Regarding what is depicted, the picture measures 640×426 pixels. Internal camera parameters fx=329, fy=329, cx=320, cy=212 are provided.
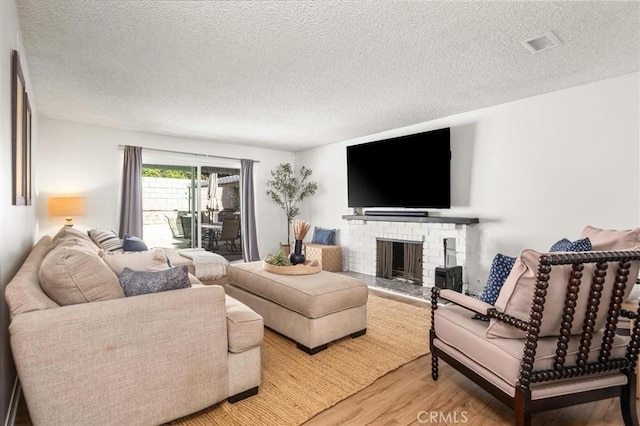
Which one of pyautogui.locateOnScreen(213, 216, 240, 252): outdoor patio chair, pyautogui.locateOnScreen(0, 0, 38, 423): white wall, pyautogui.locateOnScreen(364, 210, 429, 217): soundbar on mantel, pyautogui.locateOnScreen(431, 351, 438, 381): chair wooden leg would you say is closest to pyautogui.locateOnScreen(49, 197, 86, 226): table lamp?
pyautogui.locateOnScreen(213, 216, 240, 252): outdoor patio chair

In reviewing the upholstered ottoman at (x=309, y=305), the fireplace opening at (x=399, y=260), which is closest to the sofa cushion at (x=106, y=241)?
Result: the upholstered ottoman at (x=309, y=305)

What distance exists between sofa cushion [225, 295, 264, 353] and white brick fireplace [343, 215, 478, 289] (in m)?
3.19

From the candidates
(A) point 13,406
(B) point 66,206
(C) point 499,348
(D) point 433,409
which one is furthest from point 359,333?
(B) point 66,206

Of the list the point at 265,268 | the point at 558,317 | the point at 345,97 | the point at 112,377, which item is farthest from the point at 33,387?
the point at 345,97

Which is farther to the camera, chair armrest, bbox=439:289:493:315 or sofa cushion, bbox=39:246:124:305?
chair armrest, bbox=439:289:493:315

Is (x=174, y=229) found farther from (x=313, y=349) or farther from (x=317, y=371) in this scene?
(x=317, y=371)

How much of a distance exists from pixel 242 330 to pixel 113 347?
25.6 inches

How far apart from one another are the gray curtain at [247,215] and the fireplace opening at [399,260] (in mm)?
Answer: 2498

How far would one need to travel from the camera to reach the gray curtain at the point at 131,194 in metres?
5.09

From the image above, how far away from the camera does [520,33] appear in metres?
2.39

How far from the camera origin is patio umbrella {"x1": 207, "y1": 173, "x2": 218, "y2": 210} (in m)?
6.33

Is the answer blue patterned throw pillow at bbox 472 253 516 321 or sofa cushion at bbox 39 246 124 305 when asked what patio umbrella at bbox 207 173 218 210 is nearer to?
sofa cushion at bbox 39 246 124 305

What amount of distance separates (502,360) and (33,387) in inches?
84.1

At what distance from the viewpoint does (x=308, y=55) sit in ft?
8.86
